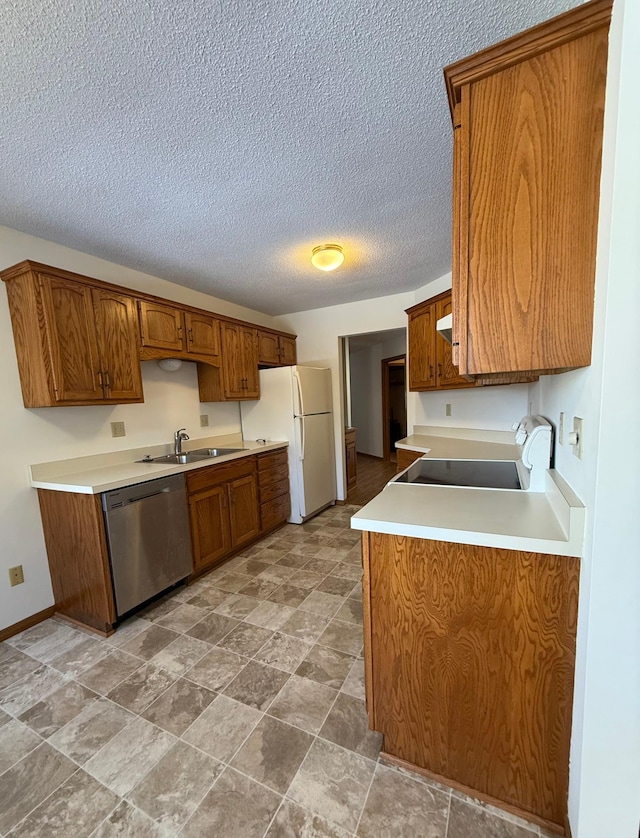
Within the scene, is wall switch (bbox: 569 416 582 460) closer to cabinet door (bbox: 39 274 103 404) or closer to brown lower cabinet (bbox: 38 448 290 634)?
brown lower cabinet (bbox: 38 448 290 634)

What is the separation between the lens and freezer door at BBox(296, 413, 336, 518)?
3.53 meters

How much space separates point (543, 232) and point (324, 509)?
3.61 m

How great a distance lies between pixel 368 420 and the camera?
726 cm

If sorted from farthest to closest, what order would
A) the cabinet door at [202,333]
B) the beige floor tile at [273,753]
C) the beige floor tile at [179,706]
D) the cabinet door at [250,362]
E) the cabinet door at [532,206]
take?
A: the cabinet door at [250,362], the cabinet door at [202,333], the beige floor tile at [179,706], the beige floor tile at [273,753], the cabinet door at [532,206]

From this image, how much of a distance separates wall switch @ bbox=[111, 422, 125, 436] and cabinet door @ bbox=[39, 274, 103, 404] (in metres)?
0.42

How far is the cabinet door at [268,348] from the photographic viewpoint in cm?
365

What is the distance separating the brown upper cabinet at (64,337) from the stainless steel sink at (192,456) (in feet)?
2.19

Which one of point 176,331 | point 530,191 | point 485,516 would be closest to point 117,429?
point 176,331

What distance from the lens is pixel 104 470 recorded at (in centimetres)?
234

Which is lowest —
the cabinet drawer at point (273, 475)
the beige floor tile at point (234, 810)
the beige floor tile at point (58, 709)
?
the beige floor tile at point (58, 709)

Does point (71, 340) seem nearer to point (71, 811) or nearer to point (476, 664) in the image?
point (71, 811)

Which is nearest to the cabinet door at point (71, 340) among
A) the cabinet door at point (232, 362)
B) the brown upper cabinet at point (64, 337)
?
the brown upper cabinet at point (64, 337)

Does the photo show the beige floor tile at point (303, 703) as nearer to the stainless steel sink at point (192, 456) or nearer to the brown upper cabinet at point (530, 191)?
the brown upper cabinet at point (530, 191)

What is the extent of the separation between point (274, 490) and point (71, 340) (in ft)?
6.95
